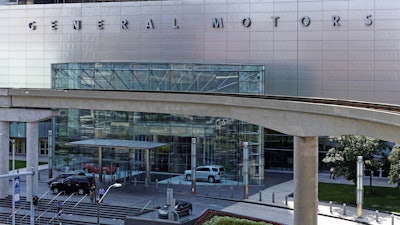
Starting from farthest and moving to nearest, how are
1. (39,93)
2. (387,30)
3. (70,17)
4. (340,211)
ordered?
1. (70,17)
2. (387,30)
3. (39,93)
4. (340,211)

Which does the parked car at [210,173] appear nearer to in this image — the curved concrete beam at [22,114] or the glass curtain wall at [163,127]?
the glass curtain wall at [163,127]

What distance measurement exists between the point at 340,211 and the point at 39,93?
1022 inches

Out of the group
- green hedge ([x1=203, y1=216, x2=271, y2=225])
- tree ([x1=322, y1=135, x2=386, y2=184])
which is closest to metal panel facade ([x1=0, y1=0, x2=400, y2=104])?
tree ([x1=322, y1=135, x2=386, y2=184])

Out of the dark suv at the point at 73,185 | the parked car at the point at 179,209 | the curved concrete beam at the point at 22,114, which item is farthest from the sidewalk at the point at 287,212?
the curved concrete beam at the point at 22,114

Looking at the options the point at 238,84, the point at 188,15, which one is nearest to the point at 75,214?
the point at 238,84

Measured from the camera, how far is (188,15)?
69250mm

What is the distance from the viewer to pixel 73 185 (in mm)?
53094

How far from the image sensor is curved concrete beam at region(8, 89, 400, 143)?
30877 mm

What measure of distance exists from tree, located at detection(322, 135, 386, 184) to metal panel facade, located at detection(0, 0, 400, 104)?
15.2 metres

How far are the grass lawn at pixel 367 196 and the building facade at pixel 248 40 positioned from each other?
8.16 m

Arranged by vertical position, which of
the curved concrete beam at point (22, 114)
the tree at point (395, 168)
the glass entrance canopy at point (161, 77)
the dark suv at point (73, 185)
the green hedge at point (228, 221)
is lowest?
the green hedge at point (228, 221)

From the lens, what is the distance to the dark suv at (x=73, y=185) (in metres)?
52.9

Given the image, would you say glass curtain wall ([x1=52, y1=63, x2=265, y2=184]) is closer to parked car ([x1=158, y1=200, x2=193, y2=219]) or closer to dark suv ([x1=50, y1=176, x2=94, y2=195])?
dark suv ([x1=50, y1=176, x2=94, y2=195])

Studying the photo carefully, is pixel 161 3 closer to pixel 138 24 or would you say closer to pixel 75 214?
pixel 138 24
